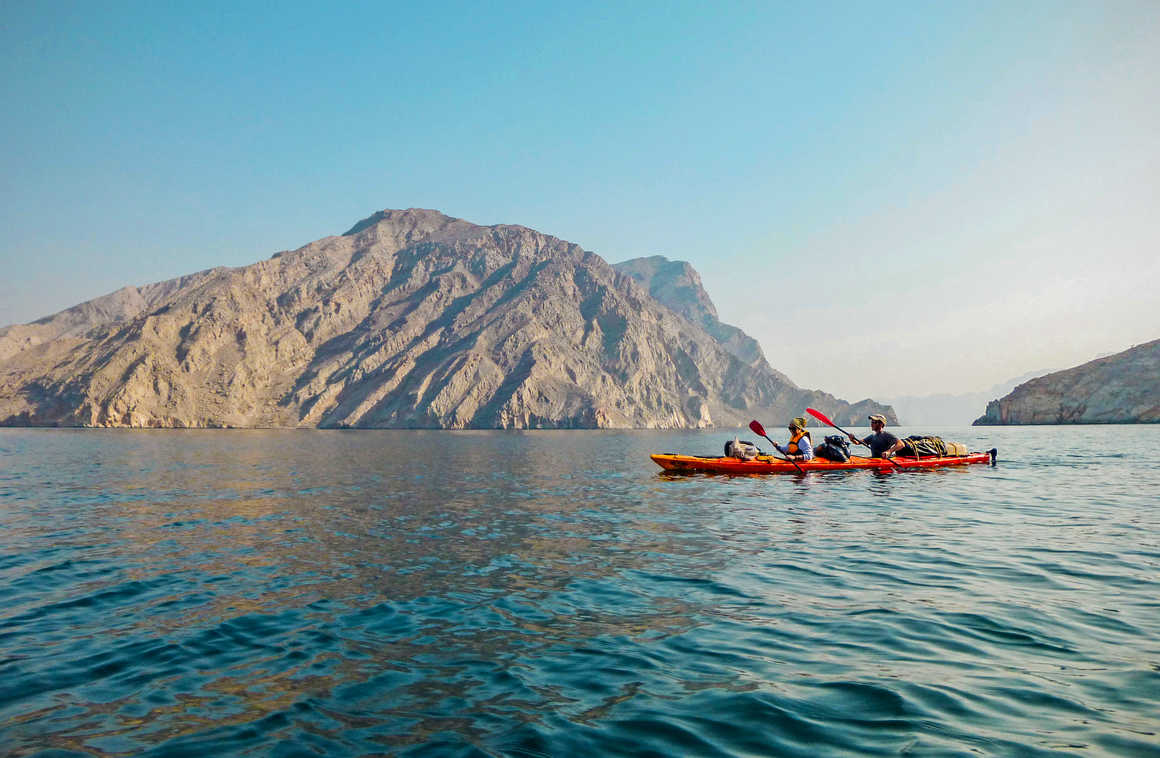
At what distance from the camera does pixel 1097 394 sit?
404 ft

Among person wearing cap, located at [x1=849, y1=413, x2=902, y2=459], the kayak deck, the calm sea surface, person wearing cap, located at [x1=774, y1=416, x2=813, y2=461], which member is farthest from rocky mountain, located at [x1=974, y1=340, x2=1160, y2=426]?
the calm sea surface

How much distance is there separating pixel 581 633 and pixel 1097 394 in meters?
156

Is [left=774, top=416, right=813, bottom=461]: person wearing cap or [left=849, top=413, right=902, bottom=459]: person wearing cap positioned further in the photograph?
[left=849, top=413, right=902, bottom=459]: person wearing cap

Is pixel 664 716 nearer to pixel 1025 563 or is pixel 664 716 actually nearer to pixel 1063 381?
pixel 1025 563

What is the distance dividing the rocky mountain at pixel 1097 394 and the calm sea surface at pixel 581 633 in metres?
131

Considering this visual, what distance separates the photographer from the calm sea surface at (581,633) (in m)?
5.40

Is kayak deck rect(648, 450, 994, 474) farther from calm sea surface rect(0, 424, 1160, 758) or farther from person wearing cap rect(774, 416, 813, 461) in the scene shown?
calm sea surface rect(0, 424, 1160, 758)

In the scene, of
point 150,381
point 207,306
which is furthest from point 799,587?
point 207,306

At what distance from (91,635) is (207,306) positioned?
220232mm

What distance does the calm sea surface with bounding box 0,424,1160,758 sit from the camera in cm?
540

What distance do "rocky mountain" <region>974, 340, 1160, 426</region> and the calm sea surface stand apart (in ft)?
431

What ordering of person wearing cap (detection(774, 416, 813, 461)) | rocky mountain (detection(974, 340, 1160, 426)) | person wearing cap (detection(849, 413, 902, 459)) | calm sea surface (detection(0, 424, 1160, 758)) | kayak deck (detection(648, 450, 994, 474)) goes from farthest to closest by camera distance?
rocky mountain (detection(974, 340, 1160, 426)) < person wearing cap (detection(849, 413, 902, 459)) < person wearing cap (detection(774, 416, 813, 461)) < kayak deck (detection(648, 450, 994, 474)) < calm sea surface (detection(0, 424, 1160, 758))

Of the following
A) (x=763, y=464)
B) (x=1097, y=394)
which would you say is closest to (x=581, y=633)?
(x=763, y=464)

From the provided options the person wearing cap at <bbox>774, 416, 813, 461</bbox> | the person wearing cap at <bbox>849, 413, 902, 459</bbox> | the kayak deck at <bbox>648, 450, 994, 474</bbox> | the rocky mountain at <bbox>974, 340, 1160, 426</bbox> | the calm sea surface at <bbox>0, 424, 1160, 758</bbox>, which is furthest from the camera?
the rocky mountain at <bbox>974, 340, 1160, 426</bbox>
